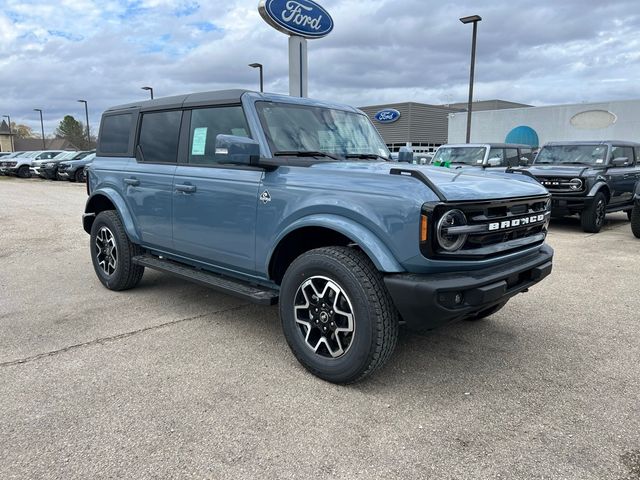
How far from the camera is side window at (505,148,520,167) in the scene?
40.4ft

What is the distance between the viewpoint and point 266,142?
372 centimetres

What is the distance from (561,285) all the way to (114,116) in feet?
17.3

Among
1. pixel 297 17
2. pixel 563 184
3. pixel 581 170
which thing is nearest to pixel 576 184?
pixel 563 184

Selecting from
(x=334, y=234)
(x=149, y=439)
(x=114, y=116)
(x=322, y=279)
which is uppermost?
(x=114, y=116)

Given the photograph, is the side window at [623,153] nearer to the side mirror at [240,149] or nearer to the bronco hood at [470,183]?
the bronco hood at [470,183]

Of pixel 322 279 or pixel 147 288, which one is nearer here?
pixel 322 279

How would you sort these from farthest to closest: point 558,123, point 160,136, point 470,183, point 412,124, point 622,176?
1. point 412,124
2. point 558,123
3. point 622,176
4. point 160,136
5. point 470,183

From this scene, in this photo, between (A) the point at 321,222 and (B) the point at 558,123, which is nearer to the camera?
(A) the point at 321,222

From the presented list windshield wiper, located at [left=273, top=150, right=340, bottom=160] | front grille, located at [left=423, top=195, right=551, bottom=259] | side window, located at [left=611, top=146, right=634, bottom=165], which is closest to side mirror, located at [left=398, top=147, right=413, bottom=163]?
windshield wiper, located at [left=273, top=150, right=340, bottom=160]

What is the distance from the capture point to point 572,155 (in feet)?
35.2

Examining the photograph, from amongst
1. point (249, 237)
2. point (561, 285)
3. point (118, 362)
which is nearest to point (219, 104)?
point (249, 237)

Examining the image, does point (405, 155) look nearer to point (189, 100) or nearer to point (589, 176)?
point (189, 100)

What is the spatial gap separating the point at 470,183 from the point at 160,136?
2.97 meters

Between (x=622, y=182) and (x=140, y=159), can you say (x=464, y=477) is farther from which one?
(x=622, y=182)
